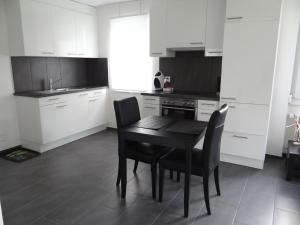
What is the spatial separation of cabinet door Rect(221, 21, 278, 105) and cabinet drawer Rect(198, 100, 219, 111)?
202mm

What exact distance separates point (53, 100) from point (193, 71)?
237cm

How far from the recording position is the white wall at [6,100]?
343 cm

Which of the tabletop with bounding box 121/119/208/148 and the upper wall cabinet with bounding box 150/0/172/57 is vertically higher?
the upper wall cabinet with bounding box 150/0/172/57

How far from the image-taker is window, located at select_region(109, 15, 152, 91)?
4281 mm

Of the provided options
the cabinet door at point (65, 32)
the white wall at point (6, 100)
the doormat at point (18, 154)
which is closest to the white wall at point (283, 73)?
the cabinet door at point (65, 32)

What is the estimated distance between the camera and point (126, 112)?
2619mm

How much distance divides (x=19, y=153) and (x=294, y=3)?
4548 millimetres

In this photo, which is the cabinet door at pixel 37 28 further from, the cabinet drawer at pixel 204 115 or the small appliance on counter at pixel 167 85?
the cabinet drawer at pixel 204 115

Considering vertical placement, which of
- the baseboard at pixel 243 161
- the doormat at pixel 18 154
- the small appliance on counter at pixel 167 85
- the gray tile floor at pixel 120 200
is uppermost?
the small appliance on counter at pixel 167 85

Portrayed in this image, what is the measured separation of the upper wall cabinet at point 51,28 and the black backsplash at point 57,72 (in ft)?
0.98

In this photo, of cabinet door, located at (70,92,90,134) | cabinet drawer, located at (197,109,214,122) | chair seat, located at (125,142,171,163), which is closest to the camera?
chair seat, located at (125,142,171,163)

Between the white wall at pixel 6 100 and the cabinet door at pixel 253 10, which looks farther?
the white wall at pixel 6 100

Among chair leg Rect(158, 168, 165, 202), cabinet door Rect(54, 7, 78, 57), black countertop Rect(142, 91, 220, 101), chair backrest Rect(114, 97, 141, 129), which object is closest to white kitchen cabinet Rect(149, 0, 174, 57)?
black countertop Rect(142, 91, 220, 101)

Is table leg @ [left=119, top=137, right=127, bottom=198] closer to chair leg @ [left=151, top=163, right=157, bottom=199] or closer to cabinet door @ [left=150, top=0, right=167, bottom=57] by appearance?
chair leg @ [left=151, top=163, right=157, bottom=199]
